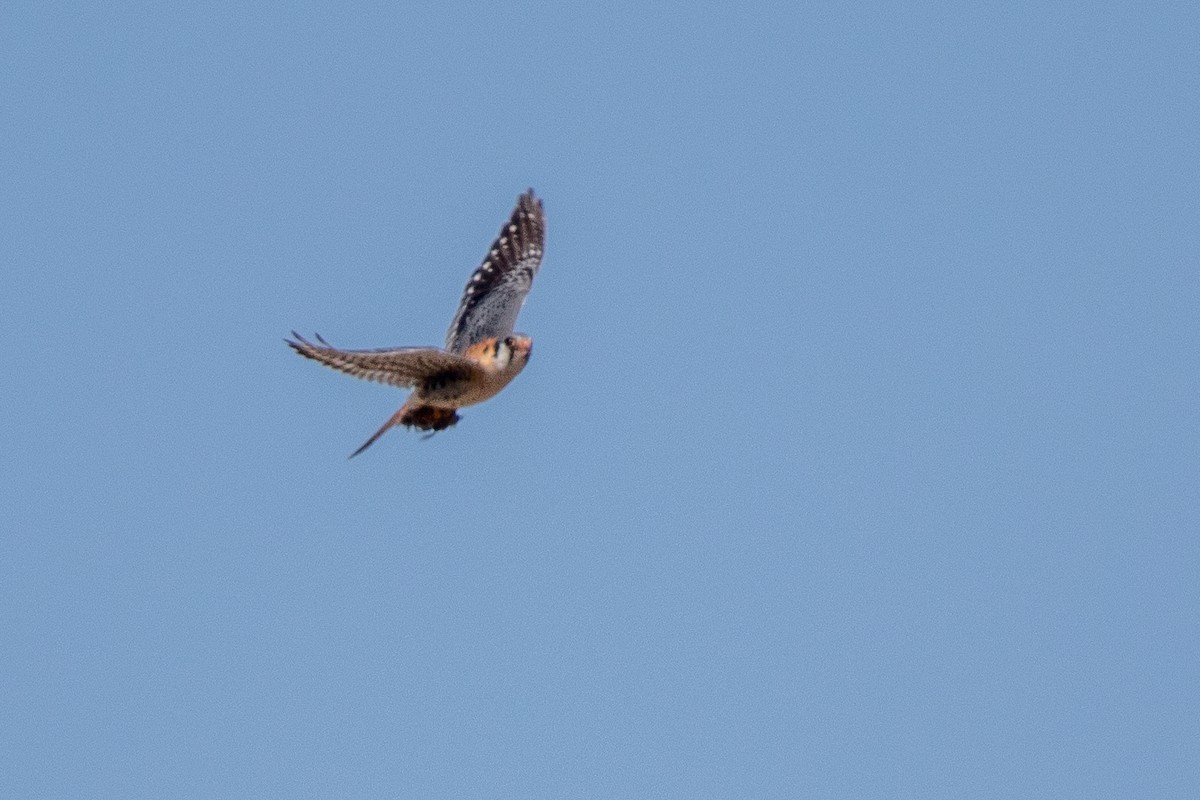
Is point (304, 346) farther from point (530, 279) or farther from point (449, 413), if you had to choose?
point (530, 279)

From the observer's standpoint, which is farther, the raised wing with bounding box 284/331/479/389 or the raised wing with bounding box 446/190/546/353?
the raised wing with bounding box 446/190/546/353

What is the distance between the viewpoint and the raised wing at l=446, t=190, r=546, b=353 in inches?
843

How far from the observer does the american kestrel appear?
18359 mm

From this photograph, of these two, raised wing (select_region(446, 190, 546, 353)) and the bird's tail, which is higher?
raised wing (select_region(446, 190, 546, 353))

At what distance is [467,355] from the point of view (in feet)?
65.3

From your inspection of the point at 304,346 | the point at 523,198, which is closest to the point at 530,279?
the point at 523,198

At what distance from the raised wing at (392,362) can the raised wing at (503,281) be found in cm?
163

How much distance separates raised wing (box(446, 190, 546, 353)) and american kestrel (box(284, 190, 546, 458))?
0.4 inches

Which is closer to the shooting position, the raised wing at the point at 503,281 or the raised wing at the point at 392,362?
the raised wing at the point at 392,362

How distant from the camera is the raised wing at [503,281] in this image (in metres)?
21.4

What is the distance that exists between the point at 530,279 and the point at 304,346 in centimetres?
531

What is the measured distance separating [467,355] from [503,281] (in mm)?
2886

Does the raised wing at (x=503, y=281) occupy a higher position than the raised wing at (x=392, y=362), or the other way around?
the raised wing at (x=503, y=281)

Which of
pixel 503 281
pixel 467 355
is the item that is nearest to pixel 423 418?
pixel 467 355
